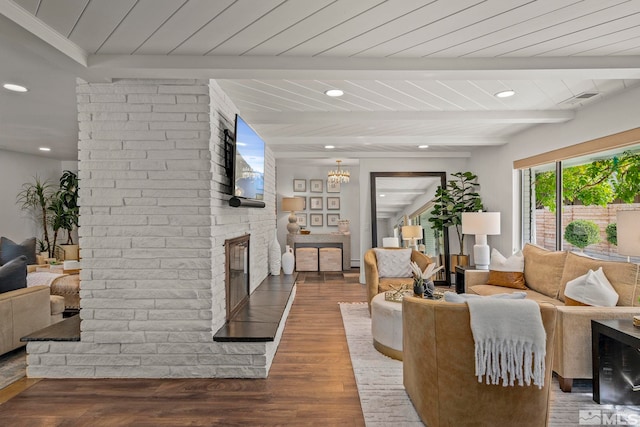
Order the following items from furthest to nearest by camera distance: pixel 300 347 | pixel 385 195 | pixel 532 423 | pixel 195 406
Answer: pixel 385 195 < pixel 300 347 < pixel 195 406 < pixel 532 423

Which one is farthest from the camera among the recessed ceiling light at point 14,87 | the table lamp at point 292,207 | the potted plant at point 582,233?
the table lamp at point 292,207

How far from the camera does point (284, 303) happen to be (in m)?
3.82

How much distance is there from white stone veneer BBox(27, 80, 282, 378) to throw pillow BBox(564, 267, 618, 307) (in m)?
2.52

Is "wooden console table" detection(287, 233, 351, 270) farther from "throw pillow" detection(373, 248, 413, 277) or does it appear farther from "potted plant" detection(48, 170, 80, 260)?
"potted plant" detection(48, 170, 80, 260)

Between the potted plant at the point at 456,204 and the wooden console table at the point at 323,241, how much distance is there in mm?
2123

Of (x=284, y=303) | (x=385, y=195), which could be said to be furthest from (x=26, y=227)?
(x=385, y=195)

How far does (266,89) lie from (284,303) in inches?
85.0

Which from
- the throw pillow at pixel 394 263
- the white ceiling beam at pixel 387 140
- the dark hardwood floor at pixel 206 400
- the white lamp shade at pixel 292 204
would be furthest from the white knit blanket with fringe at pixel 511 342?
the white lamp shade at pixel 292 204

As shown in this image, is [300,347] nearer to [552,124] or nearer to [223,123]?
[223,123]

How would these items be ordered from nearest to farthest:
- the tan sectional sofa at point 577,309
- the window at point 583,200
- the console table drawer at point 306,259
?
the tan sectional sofa at point 577,309, the window at point 583,200, the console table drawer at point 306,259

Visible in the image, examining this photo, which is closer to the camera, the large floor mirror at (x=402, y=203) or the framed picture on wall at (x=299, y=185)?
the large floor mirror at (x=402, y=203)

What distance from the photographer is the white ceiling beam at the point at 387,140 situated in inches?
195

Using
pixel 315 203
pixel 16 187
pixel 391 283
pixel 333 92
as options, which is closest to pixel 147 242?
pixel 333 92

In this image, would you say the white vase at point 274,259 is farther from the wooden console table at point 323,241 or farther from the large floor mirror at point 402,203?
the wooden console table at point 323,241
